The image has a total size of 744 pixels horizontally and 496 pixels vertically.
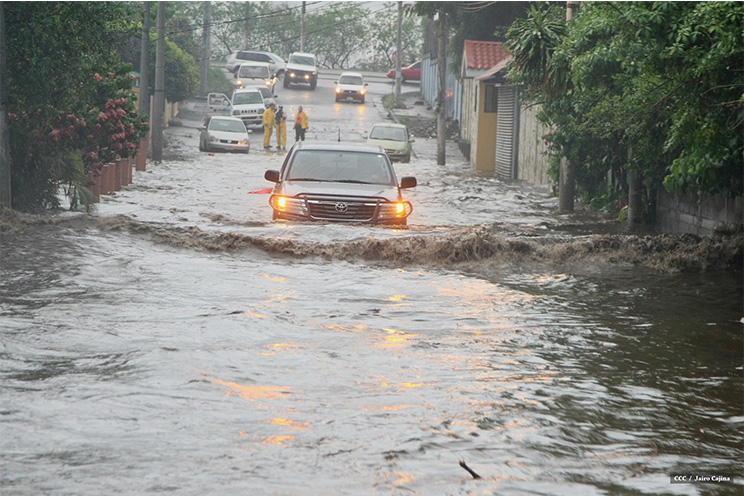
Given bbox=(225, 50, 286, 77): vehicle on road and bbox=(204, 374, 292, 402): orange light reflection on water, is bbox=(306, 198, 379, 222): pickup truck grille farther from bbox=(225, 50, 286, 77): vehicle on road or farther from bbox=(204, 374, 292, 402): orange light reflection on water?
bbox=(225, 50, 286, 77): vehicle on road

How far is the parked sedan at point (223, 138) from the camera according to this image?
38.0m

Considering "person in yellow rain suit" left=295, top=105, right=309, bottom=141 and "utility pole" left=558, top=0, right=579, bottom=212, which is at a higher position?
"person in yellow rain suit" left=295, top=105, right=309, bottom=141

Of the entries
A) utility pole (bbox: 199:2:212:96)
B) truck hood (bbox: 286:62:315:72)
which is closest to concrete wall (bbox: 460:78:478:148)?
truck hood (bbox: 286:62:315:72)

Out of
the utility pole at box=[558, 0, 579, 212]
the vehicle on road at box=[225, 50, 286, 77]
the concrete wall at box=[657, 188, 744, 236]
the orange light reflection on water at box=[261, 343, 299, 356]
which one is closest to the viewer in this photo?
the orange light reflection on water at box=[261, 343, 299, 356]

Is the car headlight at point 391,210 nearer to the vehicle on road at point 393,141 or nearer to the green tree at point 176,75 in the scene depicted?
the vehicle on road at point 393,141

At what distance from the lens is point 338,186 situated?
46.0 feet

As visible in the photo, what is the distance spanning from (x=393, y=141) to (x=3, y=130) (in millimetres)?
22376

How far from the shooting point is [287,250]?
42.1ft

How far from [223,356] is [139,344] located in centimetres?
75

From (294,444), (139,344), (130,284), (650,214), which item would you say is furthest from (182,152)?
(294,444)

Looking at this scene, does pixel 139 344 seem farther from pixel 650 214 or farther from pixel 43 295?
pixel 650 214

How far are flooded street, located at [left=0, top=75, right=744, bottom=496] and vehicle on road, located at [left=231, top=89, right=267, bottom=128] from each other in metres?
33.0

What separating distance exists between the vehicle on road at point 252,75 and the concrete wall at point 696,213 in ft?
145

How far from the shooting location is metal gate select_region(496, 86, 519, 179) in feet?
102
